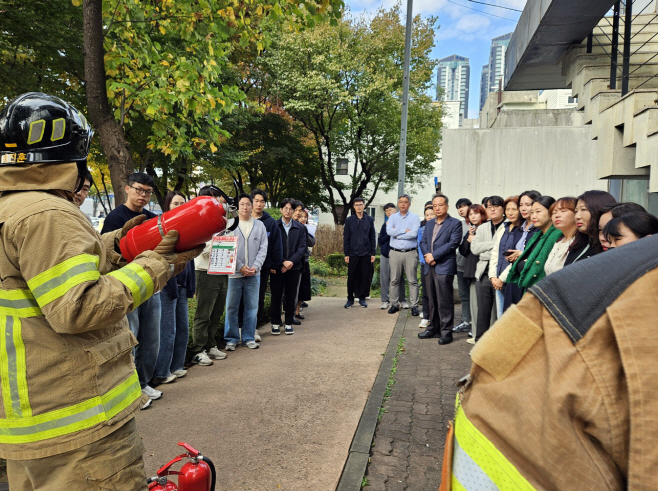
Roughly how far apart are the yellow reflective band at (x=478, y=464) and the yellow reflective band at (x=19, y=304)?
1.42 meters

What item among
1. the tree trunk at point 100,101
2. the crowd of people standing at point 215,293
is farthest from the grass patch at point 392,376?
the tree trunk at point 100,101

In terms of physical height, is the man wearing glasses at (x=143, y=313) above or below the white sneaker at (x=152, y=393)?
above

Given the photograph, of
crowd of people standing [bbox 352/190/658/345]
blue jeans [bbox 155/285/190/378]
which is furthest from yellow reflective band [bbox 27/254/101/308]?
blue jeans [bbox 155/285/190/378]

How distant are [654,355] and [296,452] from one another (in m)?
3.21

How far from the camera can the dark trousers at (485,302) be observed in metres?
6.35

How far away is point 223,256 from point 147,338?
154 cm

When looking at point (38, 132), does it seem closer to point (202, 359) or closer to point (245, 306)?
point (202, 359)

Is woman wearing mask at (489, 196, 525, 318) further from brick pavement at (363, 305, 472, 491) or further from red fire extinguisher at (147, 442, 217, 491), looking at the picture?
red fire extinguisher at (147, 442, 217, 491)

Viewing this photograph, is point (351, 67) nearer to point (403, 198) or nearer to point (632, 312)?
point (403, 198)

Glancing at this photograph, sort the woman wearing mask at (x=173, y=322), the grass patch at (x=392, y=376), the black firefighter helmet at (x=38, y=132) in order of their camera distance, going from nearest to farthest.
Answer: the black firefighter helmet at (x=38, y=132), the grass patch at (x=392, y=376), the woman wearing mask at (x=173, y=322)

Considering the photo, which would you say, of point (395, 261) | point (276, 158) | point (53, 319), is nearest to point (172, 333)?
point (53, 319)

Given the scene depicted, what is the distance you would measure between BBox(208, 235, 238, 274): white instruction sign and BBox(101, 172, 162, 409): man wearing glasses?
3.89 ft

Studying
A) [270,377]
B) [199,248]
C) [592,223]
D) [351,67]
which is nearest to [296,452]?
[270,377]

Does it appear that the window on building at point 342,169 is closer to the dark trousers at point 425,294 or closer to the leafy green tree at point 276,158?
the leafy green tree at point 276,158
